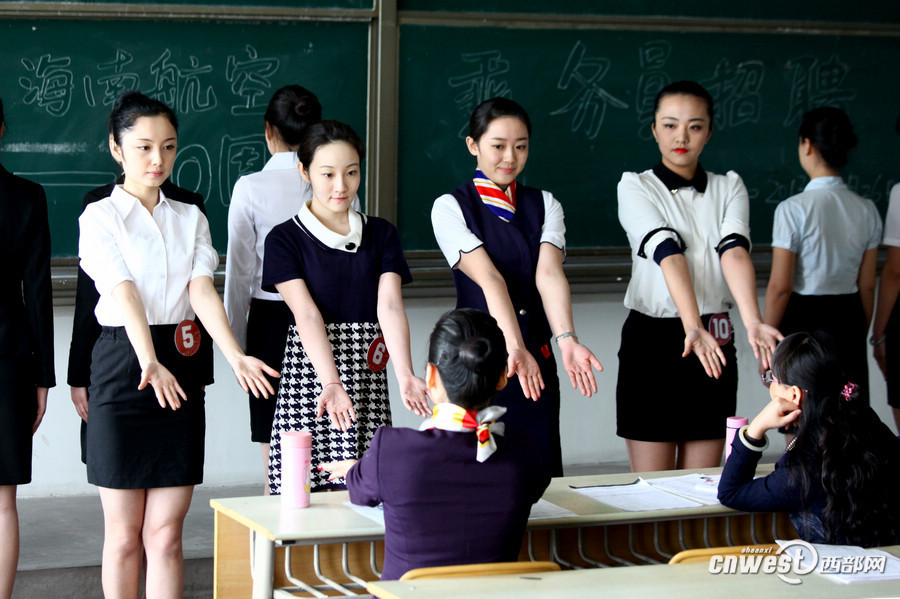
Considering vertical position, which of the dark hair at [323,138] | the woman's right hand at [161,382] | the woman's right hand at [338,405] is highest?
the dark hair at [323,138]

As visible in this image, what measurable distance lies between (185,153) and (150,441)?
1.85 metres

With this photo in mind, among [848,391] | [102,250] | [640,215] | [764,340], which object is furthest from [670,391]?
[102,250]

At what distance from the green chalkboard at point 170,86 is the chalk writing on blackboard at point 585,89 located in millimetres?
907

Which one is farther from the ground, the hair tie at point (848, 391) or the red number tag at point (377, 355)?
the red number tag at point (377, 355)

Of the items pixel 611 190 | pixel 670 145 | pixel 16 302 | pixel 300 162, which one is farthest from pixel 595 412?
pixel 16 302

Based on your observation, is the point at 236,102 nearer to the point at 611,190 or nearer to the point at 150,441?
the point at 611,190

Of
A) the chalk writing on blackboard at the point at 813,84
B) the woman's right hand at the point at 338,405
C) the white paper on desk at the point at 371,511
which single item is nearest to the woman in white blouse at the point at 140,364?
the woman's right hand at the point at 338,405

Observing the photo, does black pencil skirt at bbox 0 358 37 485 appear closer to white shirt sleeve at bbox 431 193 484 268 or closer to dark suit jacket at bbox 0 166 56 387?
dark suit jacket at bbox 0 166 56 387

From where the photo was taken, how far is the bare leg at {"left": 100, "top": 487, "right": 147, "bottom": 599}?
2541 mm

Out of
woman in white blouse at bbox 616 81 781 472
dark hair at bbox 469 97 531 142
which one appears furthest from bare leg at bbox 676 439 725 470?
dark hair at bbox 469 97 531 142

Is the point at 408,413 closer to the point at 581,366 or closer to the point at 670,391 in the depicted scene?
the point at 670,391

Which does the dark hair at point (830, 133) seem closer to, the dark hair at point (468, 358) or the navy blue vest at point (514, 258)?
the navy blue vest at point (514, 258)

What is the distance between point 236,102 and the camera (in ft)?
13.6

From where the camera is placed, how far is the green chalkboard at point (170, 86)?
3.92 meters
